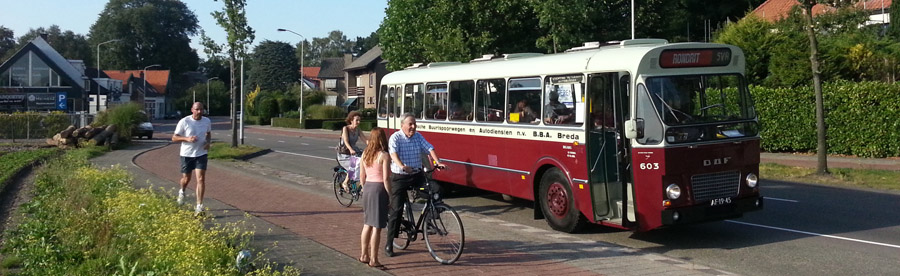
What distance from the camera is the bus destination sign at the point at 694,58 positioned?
9883 millimetres

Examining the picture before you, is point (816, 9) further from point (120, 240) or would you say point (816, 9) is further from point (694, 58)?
point (120, 240)

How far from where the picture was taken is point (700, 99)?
10000mm

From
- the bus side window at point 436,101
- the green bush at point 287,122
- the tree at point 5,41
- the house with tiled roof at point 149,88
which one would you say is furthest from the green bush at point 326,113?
the tree at point 5,41

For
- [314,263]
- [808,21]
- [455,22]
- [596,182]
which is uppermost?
[455,22]

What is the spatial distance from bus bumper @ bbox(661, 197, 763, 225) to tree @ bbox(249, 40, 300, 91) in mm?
107402

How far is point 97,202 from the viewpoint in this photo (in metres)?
11.5

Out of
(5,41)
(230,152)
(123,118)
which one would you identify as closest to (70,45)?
(5,41)

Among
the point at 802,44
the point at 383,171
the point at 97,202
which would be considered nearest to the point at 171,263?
the point at 383,171

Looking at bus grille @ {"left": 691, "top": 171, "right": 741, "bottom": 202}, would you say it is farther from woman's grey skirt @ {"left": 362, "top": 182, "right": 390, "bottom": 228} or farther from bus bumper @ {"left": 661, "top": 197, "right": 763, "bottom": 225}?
woman's grey skirt @ {"left": 362, "top": 182, "right": 390, "bottom": 228}

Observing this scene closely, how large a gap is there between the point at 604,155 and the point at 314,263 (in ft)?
12.5

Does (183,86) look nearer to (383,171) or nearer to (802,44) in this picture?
(802,44)

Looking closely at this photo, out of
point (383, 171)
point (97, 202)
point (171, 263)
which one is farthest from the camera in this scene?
point (97, 202)

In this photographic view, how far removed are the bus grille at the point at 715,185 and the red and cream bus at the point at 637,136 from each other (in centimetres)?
1

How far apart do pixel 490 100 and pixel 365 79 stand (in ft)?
235
